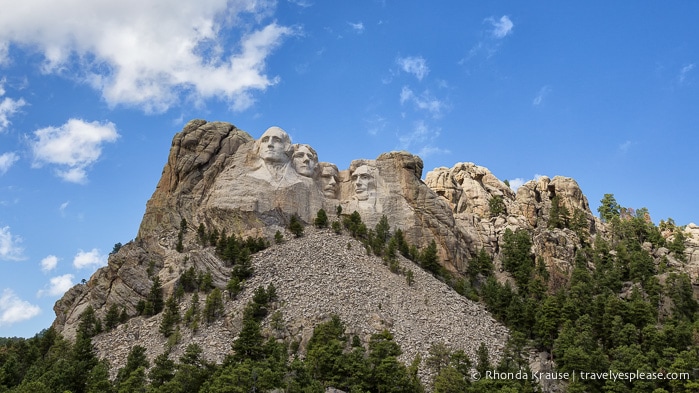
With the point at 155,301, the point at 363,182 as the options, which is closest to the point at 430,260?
the point at 363,182

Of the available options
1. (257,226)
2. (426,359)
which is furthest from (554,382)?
(257,226)

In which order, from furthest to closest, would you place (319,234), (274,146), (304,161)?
(304,161) < (274,146) < (319,234)

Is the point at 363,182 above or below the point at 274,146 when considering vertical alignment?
below

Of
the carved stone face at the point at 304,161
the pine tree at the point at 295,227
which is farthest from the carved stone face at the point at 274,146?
the pine tree at the point at 295,227

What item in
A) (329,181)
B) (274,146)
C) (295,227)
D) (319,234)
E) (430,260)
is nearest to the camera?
(295,227)

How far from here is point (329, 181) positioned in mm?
91500

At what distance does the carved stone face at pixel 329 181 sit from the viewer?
298ft

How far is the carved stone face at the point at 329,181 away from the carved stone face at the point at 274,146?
5.48 m

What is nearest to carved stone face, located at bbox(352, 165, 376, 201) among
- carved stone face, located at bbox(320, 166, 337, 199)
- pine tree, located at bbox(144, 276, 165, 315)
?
carved stone face, located at bbox(320, 166, 337, 199)

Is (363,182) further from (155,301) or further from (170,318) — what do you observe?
(170,318)

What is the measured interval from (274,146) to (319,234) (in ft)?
36.7

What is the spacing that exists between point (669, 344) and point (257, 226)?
39.7m

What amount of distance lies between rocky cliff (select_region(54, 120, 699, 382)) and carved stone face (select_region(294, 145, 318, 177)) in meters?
0.12

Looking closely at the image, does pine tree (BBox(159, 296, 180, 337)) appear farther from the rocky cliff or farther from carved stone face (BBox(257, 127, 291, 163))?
carved stone face (BBox(257, 127, 291, 163))
